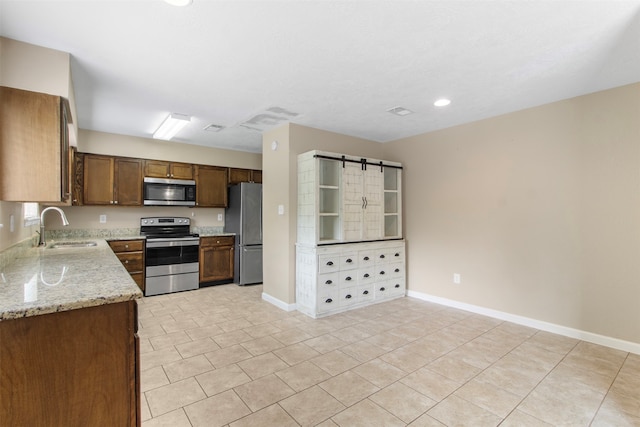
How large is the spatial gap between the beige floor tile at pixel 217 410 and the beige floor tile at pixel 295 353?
0.60 metres

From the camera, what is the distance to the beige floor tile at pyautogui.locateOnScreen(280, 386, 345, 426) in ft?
6.10

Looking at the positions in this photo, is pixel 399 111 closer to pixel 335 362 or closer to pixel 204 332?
pixel 335 362

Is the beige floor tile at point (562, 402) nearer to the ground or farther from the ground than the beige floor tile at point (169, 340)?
nearer to the ground

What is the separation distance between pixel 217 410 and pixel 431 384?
4.94 ft

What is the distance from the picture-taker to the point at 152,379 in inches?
90.1

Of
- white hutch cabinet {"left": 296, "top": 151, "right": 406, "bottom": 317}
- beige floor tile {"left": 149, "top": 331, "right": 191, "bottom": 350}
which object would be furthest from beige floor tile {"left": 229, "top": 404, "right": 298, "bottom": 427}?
white hutch cabinet {"left": 296, "top": 151, "right": 406, "bottom": 317}

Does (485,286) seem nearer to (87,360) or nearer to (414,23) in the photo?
(414,23)

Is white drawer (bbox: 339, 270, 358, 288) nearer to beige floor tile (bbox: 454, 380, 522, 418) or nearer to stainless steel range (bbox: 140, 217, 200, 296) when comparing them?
beige floor tile (bbox: 454, 380, 522, 418)

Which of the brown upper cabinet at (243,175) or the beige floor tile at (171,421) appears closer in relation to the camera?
the beige floor tile at (171,421)

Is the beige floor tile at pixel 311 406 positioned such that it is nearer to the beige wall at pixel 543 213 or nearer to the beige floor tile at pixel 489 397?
the beige floor tile at pixel 489 397

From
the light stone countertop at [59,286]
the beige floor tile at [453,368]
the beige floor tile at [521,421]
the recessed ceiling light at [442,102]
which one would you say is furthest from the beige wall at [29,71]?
the beige floor tile at [521,421]

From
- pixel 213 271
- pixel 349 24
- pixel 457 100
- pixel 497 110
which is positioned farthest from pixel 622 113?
pixel 213 271

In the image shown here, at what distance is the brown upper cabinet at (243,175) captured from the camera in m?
→ 5.57

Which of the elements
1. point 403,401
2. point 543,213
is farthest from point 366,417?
point 543,213
